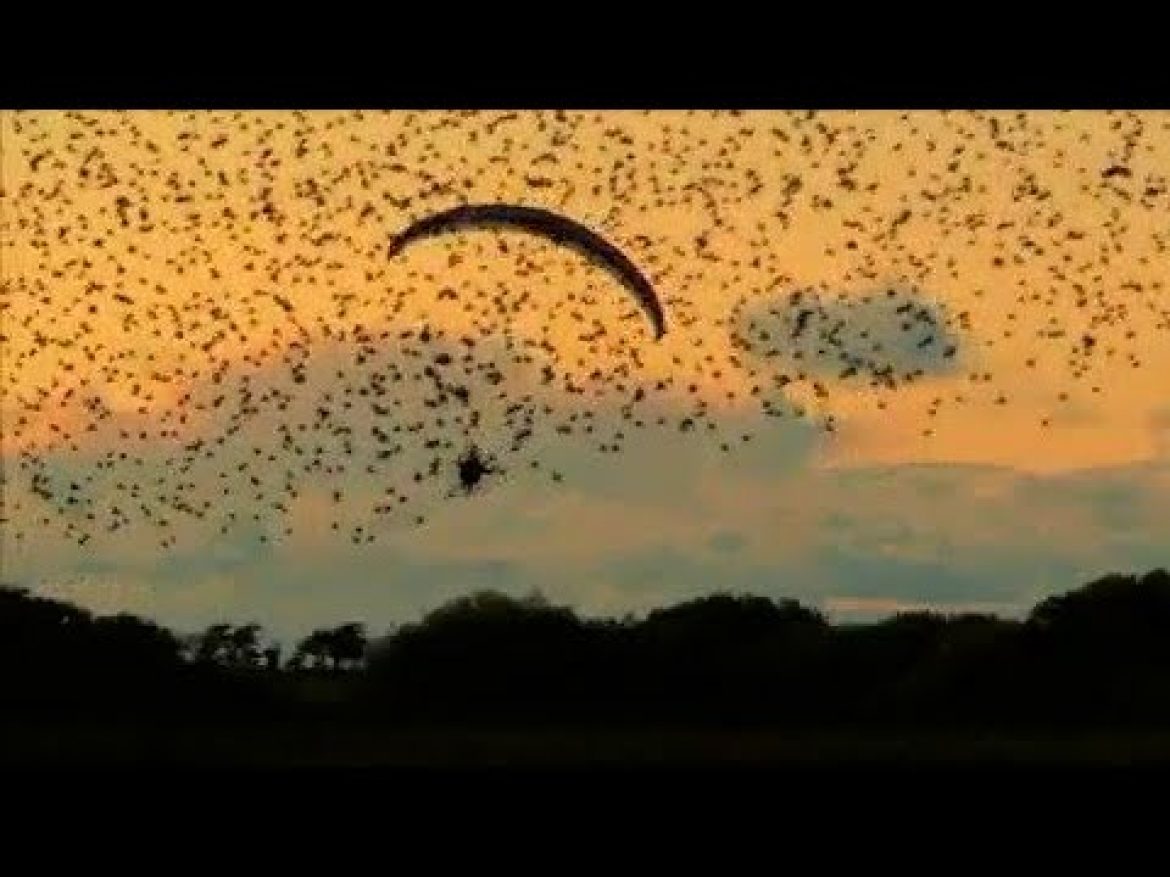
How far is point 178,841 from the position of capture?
535 cm

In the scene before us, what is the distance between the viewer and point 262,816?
5.38 m

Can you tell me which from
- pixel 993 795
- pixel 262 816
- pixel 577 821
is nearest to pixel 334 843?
pixel 262 816

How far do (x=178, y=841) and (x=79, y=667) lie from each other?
252 centimetres

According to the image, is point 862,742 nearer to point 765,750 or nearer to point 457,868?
point 765,750

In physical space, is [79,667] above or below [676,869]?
above
